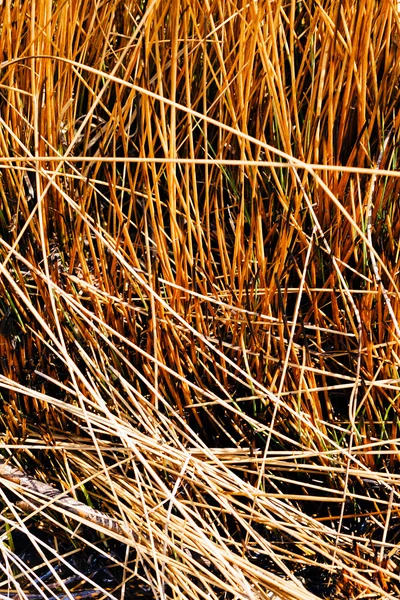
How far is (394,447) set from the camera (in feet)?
2.76

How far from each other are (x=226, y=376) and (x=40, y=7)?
53cm

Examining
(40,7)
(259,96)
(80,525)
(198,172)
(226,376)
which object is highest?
(40,7)

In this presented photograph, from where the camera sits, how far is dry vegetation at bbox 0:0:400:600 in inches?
31.3

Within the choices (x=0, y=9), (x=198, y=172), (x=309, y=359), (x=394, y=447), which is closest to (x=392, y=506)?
(x=394, y=447)

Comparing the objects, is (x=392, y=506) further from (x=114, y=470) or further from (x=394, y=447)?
(x=114, y=470)

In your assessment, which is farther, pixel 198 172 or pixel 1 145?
pixel 198 172

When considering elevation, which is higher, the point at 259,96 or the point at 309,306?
the point at 259,96

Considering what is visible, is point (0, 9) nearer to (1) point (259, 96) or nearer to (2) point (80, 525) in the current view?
(1) point (259, 96)

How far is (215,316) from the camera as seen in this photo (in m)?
0.85

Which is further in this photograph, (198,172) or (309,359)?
(198,172)

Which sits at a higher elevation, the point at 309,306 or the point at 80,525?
the point at 309,306

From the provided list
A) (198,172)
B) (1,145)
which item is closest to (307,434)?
(198,172)

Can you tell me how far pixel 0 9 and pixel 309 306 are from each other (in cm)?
58

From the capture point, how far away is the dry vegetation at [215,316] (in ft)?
2.61
